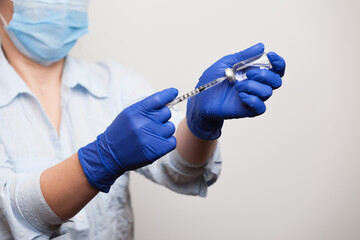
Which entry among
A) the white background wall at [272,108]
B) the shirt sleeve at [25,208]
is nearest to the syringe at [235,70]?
the shirt sleeve at [25,208]

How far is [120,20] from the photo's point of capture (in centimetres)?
160

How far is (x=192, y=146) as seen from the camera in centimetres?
103

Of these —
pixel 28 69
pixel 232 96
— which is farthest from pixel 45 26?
pixel 232 96

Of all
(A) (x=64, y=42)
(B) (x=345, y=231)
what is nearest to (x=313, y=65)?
(B) (x=345, y=231)

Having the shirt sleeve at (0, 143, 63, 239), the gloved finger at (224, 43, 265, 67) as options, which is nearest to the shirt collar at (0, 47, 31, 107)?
the shirt sleeve at (0, 143, 63, 239)

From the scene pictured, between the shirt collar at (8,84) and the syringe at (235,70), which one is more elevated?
the syringe at (235,70)

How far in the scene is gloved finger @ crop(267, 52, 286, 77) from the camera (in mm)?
835

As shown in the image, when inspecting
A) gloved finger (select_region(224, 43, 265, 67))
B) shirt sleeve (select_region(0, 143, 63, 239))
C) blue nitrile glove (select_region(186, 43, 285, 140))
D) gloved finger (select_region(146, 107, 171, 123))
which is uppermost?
gloved finger (select_region(224, 43, 265, 67))

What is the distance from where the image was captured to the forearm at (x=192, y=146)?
1015mm

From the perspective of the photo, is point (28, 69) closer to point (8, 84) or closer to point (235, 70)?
point (8, 84)

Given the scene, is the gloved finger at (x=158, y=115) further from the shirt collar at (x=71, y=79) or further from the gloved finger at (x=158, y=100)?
the shirt collar at (x=71, y=79)

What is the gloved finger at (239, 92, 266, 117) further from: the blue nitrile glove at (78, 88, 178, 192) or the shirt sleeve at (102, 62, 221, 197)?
the shirt sleeve at (102, 62, 221, 197)

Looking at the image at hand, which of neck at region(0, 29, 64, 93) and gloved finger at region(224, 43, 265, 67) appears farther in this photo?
neck at region(0, 29, 64, 93)

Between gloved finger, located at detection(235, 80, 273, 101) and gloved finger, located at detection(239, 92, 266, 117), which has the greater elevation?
gloved finger, located at detection(235, 80, 273, 101)
